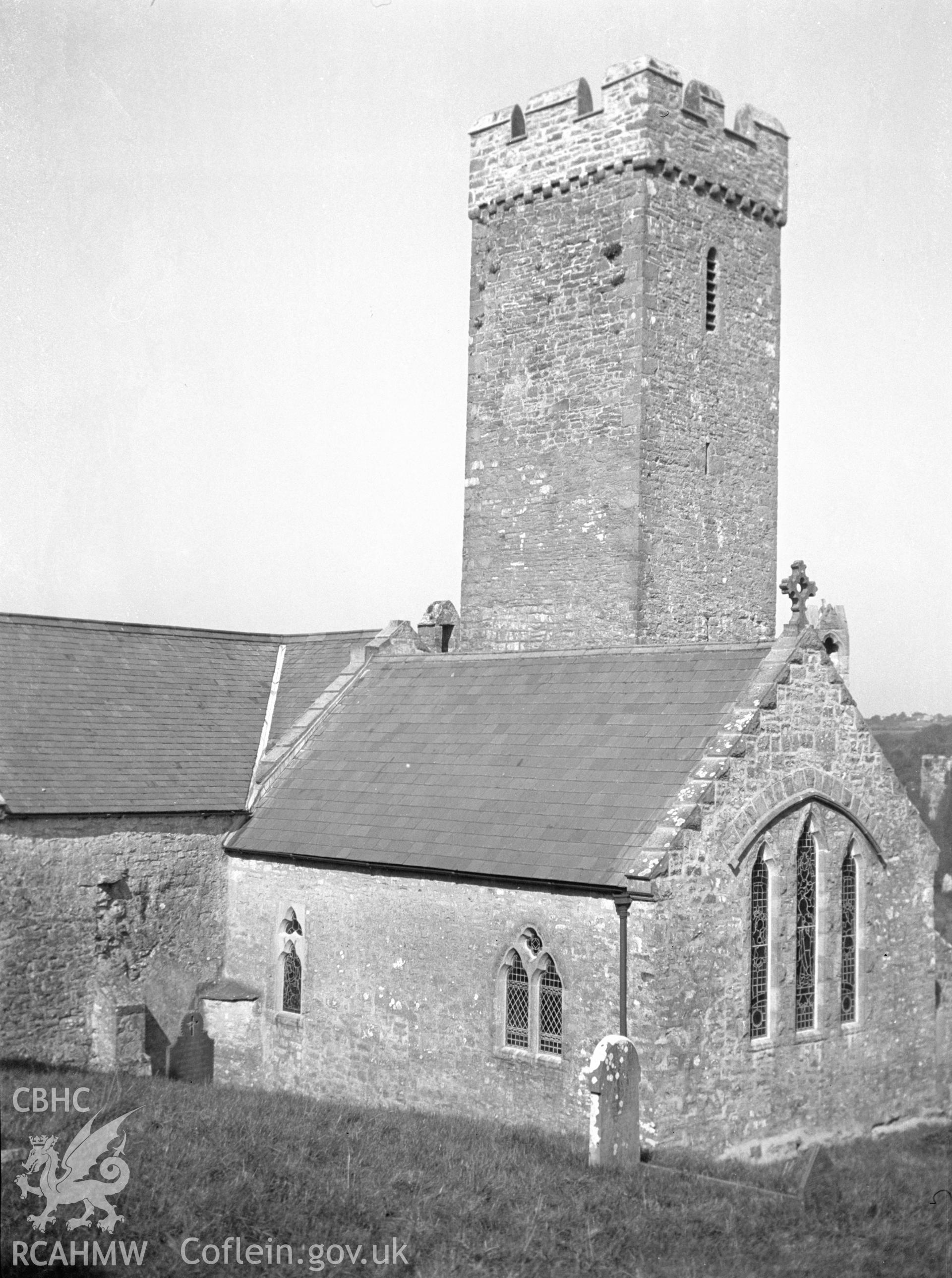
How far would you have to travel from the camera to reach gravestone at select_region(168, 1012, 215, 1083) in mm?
20719

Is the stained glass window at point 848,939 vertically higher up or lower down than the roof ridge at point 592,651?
lower down

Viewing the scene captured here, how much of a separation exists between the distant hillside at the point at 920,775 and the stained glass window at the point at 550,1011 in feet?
139

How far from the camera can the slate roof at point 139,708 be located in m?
21.0

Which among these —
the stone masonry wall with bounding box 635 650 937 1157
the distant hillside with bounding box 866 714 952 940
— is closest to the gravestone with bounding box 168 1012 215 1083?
the stone masonry wall with bounding box 635 650 937 1157

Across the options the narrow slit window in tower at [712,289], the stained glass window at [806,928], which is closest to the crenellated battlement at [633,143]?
the narrow slit window in tower at [712,289]

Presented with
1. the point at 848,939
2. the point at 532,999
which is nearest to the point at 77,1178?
the point at 532,999

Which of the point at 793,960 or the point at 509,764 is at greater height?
the point at 509,764

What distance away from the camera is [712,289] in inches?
1004

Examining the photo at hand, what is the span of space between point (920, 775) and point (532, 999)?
6419 centimetres

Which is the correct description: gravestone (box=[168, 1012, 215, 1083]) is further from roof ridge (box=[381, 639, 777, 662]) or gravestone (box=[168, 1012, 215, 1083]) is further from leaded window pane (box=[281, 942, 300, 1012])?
roof ridge (box=[381, 639, 777, 662])

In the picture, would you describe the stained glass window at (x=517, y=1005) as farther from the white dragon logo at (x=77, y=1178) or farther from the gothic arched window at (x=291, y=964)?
the white dragon logo at (x=77, y=1178)

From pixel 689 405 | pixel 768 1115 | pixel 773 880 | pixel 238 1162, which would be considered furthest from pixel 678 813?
pixel 689 405

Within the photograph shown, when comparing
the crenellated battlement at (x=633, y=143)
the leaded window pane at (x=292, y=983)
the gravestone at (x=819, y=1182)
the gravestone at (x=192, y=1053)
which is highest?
the crenellated battlement at (x=633, y=143)

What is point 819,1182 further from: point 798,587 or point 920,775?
point 920,775
